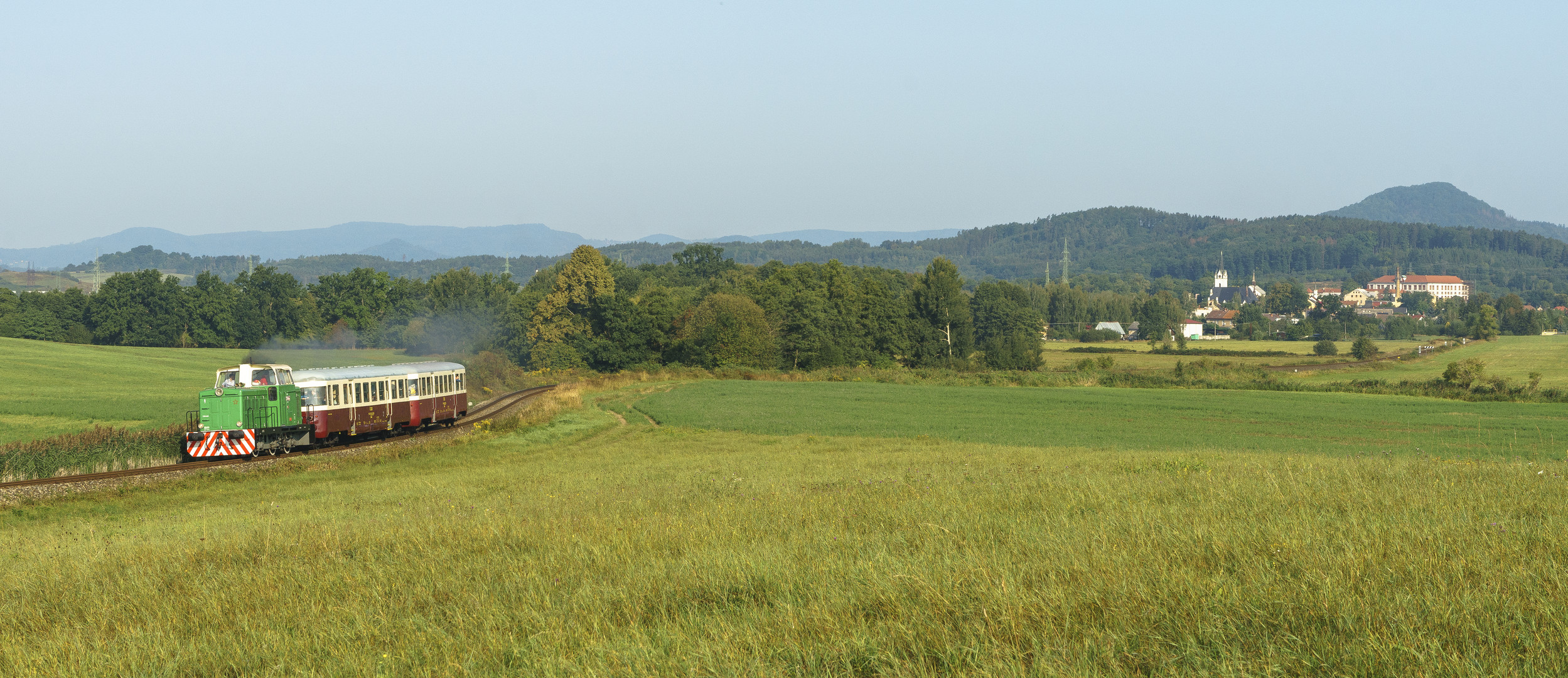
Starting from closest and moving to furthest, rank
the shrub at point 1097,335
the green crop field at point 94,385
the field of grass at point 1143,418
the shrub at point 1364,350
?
the field of grass at point 1143,418 → the green crop field at point 94,385 → the shrub at point 1364,350 → the shrub at point 1097,335

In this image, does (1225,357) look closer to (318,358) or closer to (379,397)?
(318,358)

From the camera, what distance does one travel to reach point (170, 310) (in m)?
103

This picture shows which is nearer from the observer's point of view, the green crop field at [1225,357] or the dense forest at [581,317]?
the dense forest at [581,317]

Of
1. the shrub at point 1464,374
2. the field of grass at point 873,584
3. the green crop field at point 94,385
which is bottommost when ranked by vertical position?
the shrub at point 1464,374

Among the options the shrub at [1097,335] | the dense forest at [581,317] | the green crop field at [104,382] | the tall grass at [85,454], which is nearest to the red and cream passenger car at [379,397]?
the tall grass at [85,454]

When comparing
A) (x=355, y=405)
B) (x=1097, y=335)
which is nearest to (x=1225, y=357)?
(x=1097, y=335)

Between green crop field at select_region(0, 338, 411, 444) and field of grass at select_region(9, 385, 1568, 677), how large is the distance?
3162cm

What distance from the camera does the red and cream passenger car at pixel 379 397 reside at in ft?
98.2

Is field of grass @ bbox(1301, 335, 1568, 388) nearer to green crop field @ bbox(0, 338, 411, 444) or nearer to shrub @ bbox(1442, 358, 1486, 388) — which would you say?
shrub @ bbox(1442, 358, 1486, 388)

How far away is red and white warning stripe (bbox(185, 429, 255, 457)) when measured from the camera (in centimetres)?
2573

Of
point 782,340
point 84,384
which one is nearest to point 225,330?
point 84,384

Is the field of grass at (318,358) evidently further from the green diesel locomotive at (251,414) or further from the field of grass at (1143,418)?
the field of grass at (1143,418)

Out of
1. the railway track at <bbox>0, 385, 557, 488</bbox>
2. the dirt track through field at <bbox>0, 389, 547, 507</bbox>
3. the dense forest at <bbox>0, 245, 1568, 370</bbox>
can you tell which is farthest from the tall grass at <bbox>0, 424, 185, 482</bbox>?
the dense forest at <bbox>0, 245, 1568, 370</bbox>

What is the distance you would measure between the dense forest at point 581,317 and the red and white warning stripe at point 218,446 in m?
53.8
